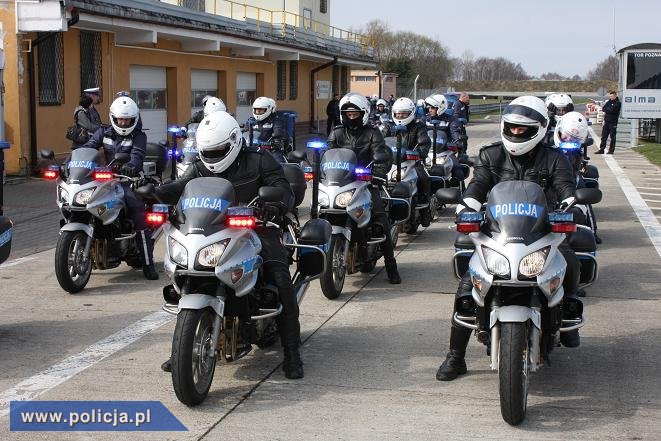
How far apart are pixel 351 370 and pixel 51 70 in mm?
14610

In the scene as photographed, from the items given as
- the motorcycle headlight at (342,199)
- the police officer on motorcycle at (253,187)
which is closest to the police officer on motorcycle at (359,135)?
the motorcycle headlight at (342,199)

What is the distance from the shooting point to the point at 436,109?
15.1 metres

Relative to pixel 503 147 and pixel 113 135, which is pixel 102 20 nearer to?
pixel 113 135

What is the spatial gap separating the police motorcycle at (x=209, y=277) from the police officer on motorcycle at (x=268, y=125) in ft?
24.0

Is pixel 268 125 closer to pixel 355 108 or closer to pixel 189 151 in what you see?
pixel 189 151

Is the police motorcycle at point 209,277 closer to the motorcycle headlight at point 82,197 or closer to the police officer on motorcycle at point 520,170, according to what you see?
the police officer on motorcycle at point 520,170

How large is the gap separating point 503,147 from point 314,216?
5.41ft

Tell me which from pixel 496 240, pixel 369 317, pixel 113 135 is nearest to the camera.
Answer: pixel 496 240

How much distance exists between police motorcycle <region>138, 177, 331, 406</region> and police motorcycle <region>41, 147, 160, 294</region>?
2775mm

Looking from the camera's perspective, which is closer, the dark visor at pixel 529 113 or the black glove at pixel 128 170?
the dark visor at pixel 529 113

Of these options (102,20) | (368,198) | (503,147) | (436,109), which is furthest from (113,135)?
(102,20)

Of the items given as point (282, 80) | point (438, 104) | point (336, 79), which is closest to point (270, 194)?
point (438, 104)

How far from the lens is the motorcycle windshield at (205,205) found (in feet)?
17.4

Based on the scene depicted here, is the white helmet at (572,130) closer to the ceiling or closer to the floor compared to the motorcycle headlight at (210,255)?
closer to the ceiling
